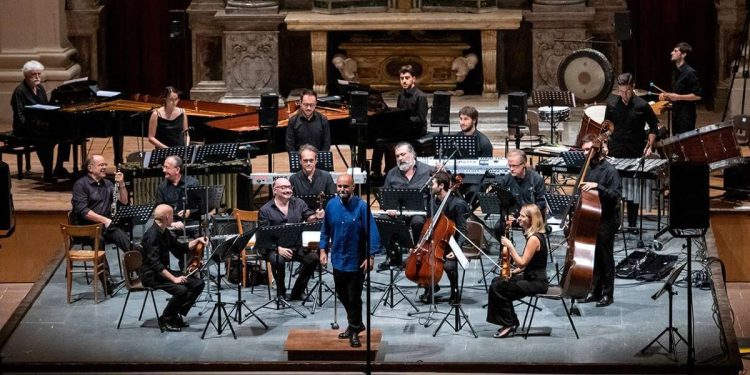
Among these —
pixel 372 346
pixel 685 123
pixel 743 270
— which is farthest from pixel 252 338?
pixel 685 123

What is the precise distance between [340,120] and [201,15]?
14.7ft

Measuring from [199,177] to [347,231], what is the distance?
10.2ft

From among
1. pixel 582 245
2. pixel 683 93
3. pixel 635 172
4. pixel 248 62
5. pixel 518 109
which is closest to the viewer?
pixel 582 245

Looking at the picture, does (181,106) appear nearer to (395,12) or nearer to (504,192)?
(395,12)

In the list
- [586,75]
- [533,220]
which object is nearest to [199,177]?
[533,220]

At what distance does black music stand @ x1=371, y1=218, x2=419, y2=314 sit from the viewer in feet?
40.2

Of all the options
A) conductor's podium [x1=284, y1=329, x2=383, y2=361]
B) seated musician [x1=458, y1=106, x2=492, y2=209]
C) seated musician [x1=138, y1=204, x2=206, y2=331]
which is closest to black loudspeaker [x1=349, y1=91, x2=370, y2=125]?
seated musician [x1=138, y1=204, x2=206, y2=331]

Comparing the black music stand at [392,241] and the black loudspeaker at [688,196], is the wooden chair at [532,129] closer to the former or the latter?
the black music stand at [392,241]

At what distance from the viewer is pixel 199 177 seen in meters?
14.5

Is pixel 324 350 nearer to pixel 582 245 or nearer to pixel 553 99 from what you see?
pixel 582 245

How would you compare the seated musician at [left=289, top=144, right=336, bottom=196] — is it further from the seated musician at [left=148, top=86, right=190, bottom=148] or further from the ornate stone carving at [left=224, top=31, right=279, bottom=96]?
the ornate stone carving at [left=224, top=31, right=279, bottom=96]

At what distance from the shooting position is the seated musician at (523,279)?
39.1ft

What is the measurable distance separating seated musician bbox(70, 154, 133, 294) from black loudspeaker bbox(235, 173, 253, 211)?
4.89ft

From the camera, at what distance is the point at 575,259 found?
476 inches
